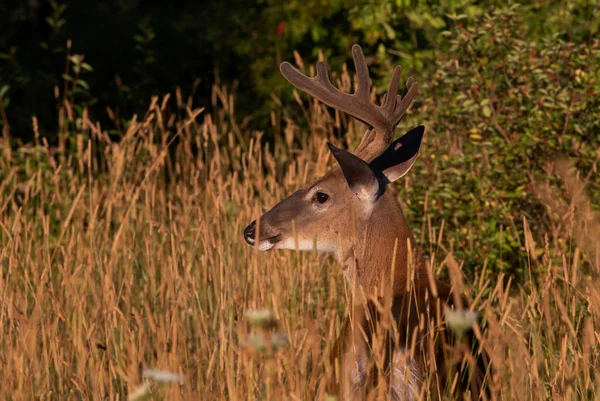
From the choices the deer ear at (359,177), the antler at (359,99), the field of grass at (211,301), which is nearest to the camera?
the field of grass at (211,301)

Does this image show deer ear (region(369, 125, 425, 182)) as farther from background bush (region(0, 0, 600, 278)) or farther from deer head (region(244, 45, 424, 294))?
background bush (region(0, 0, 600, 278))

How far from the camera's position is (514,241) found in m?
5.55

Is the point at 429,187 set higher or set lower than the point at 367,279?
higher

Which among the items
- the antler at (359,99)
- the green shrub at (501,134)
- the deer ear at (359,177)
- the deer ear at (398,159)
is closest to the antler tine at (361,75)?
the antler at (359,99)

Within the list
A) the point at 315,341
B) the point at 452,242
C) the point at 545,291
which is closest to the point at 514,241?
the point at 452,242

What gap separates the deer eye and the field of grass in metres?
0.38

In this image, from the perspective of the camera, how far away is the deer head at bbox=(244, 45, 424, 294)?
4.47 meters

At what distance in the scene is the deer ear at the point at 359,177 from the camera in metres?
4.24

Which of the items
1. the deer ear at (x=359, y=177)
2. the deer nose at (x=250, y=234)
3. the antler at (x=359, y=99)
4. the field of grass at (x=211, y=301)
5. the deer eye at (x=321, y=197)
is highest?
the antler at (x=359, y=99)

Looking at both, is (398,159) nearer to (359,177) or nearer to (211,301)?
(359,177)

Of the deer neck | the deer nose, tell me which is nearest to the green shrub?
the deer neck

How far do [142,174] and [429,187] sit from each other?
2.27 metres

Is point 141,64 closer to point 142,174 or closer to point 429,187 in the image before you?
point 142,174

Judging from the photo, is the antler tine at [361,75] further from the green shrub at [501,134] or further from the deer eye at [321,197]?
the green shrub at [501,134]
